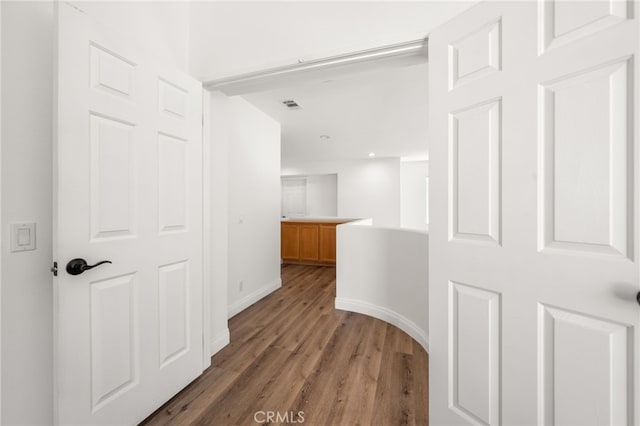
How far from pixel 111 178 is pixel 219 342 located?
153 cm

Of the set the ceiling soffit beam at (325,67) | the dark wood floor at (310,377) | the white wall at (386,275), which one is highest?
the ceiling soffit beam at (325,67)

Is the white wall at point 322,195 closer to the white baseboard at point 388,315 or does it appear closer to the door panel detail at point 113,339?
the white baseboard at point 388,315

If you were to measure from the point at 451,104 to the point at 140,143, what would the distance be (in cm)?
156

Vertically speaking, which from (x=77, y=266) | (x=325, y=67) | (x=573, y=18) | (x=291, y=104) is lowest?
(x=77, y=266)

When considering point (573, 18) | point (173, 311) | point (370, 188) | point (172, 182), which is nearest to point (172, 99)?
point (172, 182)

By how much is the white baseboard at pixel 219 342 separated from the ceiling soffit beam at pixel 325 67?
1960 millimetres

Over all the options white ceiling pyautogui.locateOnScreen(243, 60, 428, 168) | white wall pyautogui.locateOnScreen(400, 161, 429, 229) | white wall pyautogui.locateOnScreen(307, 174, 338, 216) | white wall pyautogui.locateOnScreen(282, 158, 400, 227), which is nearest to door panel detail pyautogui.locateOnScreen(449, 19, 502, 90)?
white ceiling pyautogui.locateOnScreen(243, 60, 428, 168)

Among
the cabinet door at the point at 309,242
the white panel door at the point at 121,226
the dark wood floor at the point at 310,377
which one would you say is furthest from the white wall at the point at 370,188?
the white panel door at the point at 121,226

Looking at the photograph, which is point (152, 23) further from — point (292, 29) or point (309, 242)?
point (309, 242)

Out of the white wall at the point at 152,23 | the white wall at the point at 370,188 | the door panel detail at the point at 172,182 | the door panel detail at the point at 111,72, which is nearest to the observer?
the door panel detail at the point at 111,72

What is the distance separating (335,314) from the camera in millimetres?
2848

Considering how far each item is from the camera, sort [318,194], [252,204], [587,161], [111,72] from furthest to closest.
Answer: [318,194] < [252,204] < [111,72] < [587,161]

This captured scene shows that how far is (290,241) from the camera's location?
18.4 ft

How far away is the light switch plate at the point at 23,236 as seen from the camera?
1.05 m
